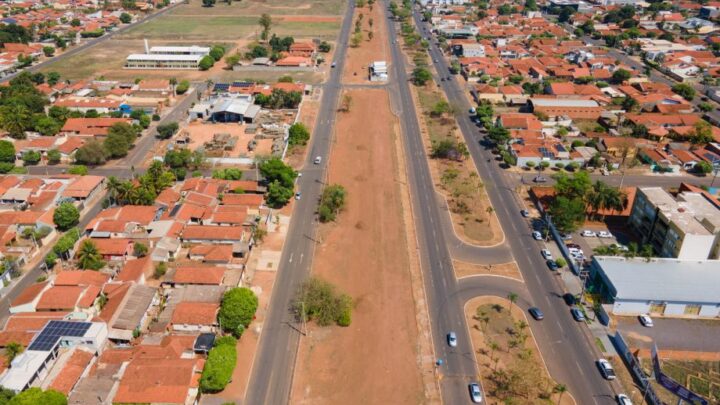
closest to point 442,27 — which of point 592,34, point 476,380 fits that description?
point 592,34

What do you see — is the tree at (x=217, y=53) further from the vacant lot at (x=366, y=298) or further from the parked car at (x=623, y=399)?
the parked car at (x=623, y=399)

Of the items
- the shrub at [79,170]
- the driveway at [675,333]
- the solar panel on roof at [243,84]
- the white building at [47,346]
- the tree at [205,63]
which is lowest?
the driveway at [675,333]

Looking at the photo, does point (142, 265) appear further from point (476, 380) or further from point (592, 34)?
point (592, 34)

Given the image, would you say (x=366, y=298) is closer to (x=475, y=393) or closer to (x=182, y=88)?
(x=475, y=393)

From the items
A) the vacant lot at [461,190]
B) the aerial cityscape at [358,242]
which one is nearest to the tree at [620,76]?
the aerial cityscape at [358,242]

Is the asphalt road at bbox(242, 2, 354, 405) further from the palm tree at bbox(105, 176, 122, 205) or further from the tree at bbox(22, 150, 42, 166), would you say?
the tree at bbox(22, 150, 42, 166)

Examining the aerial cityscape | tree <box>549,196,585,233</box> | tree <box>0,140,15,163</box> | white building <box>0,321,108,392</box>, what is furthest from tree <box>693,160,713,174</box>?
tree <box>0,140,15,163</box>
